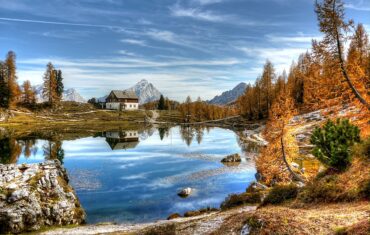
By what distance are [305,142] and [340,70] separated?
49.2 meters

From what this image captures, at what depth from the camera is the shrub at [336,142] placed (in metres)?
20.4

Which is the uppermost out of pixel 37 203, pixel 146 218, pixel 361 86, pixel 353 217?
pixel 361 86

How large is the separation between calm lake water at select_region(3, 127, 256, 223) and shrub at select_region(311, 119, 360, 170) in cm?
1566

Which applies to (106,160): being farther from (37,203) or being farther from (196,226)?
(196,226)

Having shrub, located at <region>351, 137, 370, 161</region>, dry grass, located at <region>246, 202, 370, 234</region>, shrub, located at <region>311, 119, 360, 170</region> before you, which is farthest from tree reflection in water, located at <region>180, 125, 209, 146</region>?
dry grass, located at <region>246, 202, 370, 234</region>

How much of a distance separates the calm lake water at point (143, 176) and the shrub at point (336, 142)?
617 inches

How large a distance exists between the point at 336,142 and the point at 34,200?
85.9ft

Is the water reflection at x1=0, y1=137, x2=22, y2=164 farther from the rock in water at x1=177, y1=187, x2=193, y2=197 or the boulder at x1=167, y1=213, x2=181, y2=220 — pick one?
the boulder at x1=167, y1=213, x2=181, y2=220

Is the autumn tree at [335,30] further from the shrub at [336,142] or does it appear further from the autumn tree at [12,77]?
the autumn tree at [12,77]

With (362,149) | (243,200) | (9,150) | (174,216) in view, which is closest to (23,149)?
(9,150)

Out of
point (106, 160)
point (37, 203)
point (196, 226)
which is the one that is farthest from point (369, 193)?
point (106, 160)

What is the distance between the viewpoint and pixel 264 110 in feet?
440

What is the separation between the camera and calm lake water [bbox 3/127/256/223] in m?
33.5

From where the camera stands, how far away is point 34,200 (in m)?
27.0
